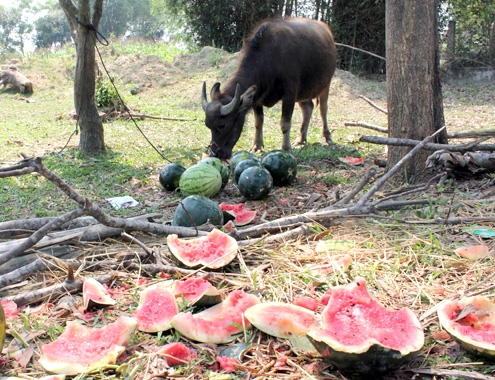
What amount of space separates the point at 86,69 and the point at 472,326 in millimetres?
7558

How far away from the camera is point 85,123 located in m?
7.99

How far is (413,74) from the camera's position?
474 cm

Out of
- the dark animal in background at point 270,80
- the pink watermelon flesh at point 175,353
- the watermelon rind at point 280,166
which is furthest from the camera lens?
the dark animal in background at point 270,80

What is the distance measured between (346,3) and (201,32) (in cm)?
769

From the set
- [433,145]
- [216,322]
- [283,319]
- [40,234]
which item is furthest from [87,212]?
[433,145]

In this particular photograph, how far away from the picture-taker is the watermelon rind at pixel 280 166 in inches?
220

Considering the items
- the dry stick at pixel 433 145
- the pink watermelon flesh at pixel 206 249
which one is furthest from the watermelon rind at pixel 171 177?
the dry stick at pixel 433 145

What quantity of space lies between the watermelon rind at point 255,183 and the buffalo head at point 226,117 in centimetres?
217

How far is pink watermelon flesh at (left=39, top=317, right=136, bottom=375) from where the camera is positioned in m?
2.03

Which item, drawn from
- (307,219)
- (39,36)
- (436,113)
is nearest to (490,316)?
(307,219)

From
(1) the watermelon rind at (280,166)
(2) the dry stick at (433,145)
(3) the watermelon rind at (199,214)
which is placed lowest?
(3) the watermelon rind at (199,214)

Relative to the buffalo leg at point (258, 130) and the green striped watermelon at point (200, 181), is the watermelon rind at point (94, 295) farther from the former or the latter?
the buffalo leg at point (258, 130)

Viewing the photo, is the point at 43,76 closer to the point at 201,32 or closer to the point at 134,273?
the point at 201,32

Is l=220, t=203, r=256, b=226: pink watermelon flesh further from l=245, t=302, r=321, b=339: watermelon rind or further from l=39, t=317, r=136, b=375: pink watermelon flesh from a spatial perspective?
l=39, t=317, r=136, b=375: pink watermelon flesh
